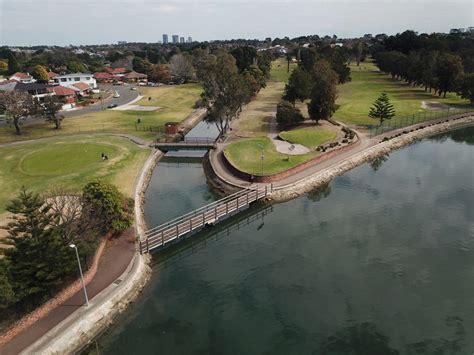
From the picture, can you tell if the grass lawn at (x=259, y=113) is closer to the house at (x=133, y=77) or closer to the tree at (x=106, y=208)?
the tree at (x=106, y=208)

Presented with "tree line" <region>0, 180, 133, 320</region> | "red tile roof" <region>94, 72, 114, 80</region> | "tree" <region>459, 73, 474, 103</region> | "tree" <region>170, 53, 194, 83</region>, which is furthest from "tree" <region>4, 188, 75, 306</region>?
"red tile roof" <region>94, 72, 114, 80</region>

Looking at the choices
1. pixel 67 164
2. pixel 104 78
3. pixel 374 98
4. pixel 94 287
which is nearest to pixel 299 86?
pixel 374 98

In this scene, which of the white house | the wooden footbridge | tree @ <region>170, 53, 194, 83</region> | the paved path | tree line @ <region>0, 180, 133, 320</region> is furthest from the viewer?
tree @ <region>170, 53, 194, 83</region>

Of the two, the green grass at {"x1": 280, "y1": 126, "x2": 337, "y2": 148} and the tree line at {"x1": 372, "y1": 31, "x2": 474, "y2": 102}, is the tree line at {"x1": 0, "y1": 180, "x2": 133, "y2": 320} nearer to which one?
the green grass at {"x1": 280, "y1": 126, "x2": 337, "y2": 148}

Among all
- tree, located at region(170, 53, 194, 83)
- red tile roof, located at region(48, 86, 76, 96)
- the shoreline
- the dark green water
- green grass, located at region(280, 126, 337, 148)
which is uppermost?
tree, located at region(170, 53, 194, 83)

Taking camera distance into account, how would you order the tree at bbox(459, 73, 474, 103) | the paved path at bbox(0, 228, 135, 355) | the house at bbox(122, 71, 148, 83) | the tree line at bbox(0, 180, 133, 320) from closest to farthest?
the paved path at bbox(0, 228, 135, 355) < the tree line at bbox(0, 180, 133, 320) < the tree at bbox(459, 73, 474, 103) < the house at bbox(122, 71, 148, 83)

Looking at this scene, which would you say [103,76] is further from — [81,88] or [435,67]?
[435,67]

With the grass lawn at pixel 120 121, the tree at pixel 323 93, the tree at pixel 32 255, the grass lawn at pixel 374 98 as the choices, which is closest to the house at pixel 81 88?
the grass lawn at pixel 120 121
